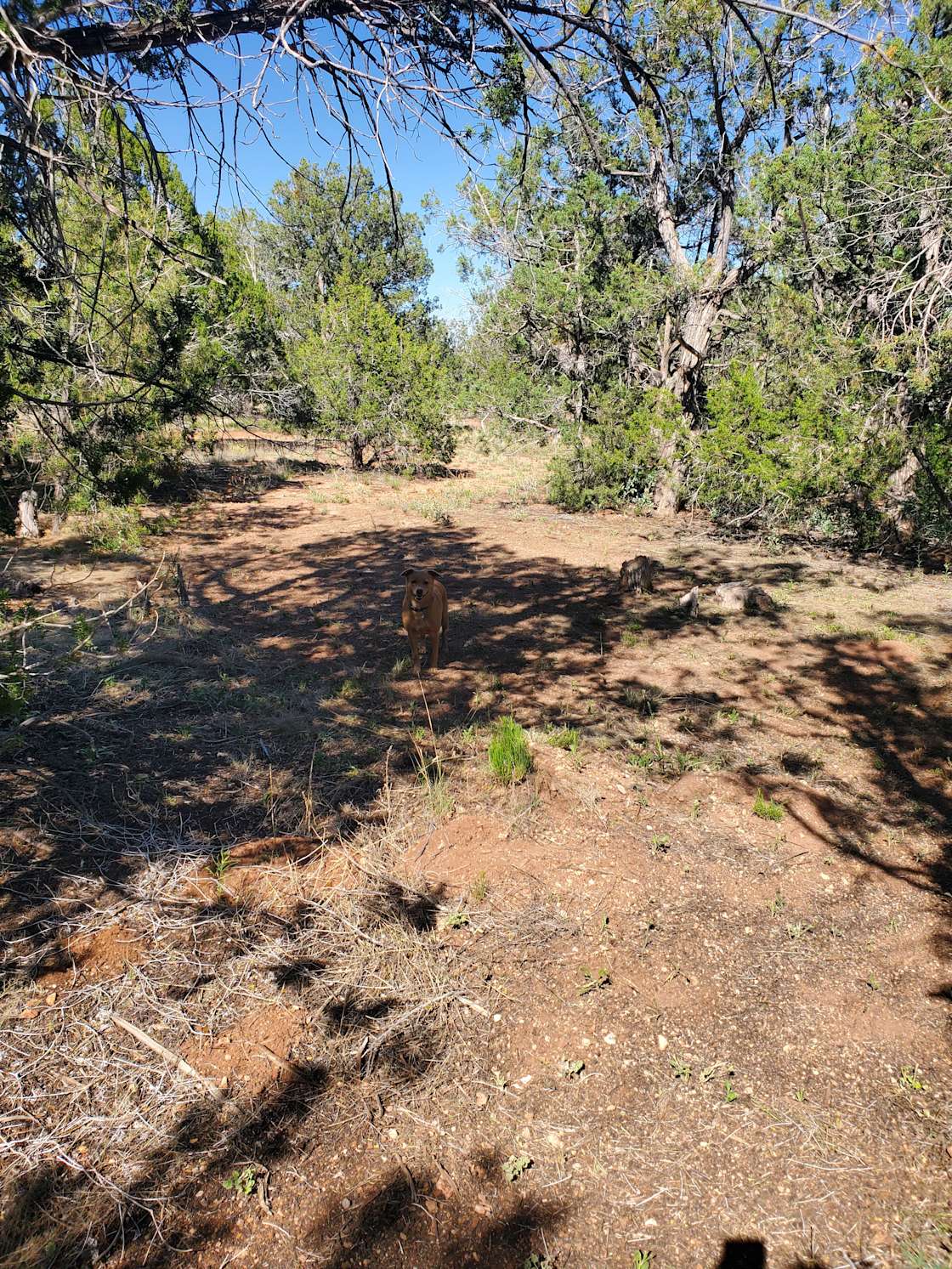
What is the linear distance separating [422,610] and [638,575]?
13.0 ft

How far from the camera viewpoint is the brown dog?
609 cm

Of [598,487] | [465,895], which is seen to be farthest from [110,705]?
[598,487]

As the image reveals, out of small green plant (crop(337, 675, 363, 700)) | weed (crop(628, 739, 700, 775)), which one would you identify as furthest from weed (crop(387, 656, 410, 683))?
weed (crop(628, 739, 700, 775))

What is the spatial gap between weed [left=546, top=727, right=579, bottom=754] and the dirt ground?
0.04 metres

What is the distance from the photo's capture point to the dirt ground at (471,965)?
7.03ft

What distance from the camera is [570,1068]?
2.65 meters

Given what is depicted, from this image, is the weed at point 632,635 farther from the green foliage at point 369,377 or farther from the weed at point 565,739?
the green foliage at point 369,377

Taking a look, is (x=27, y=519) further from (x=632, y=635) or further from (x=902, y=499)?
(x=902, y=499)

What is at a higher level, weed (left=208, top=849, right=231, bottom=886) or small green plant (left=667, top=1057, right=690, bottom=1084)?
weed (left=208, top=849, right=231, bottom=886)

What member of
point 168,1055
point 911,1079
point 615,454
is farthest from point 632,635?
point 615,454

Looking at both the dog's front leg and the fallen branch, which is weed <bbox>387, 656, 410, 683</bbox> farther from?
the fallen branch

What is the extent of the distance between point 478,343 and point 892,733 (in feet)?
44.0

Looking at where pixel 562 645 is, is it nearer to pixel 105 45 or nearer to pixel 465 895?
pixel 465 895

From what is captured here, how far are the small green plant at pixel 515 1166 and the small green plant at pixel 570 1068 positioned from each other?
0.36 m
